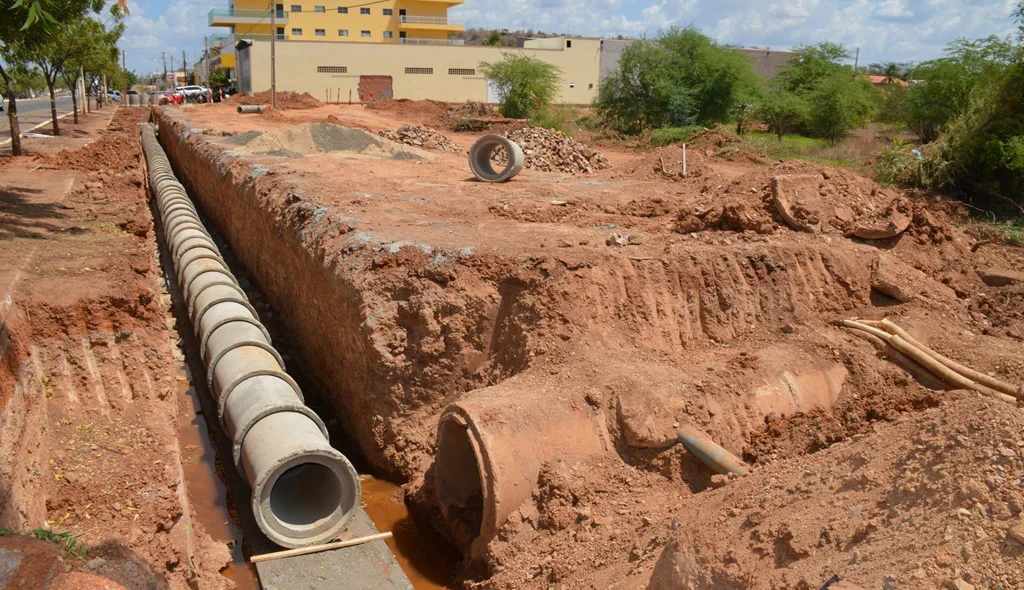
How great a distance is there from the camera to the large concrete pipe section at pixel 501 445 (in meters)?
6.56

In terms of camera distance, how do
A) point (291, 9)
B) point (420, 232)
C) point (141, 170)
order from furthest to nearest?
point (291, 9)
point (141, 170)
point (420, 232)

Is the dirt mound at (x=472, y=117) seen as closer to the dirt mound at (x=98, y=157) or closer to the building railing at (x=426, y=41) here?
the dirt mound at (x=98, y=157)

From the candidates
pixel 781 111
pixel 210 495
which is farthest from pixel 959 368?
pixel 781 111

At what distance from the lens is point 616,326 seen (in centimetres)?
833

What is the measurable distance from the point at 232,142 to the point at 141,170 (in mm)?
2412

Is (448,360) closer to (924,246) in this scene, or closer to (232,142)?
(924,246)

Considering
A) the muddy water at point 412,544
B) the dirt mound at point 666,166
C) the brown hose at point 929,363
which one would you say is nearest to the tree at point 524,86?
the dirt mound at point 666,166

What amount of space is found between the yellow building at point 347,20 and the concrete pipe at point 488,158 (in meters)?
49.5

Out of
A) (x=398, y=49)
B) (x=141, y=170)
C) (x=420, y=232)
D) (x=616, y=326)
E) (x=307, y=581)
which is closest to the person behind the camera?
(x=307, y=581)

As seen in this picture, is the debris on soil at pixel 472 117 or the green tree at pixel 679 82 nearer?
the green tree at pixel 679 82

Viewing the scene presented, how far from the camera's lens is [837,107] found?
29812 mm

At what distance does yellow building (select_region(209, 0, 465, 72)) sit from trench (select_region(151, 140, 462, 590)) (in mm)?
57331

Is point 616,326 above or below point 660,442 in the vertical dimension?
above

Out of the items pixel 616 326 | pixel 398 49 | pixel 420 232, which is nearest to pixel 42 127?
pixel 398 49
